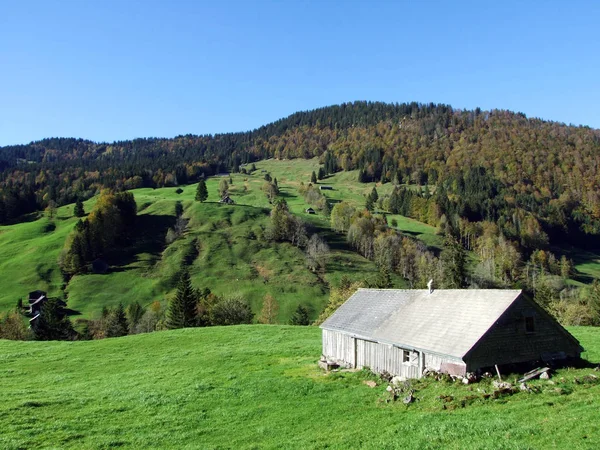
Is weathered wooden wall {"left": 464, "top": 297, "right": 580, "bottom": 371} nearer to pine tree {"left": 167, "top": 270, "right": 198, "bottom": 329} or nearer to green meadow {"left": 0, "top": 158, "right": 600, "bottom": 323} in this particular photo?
pine tree {"left": 167, "top": 270, "right": 198, "bottom": 329}

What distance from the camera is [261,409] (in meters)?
25.0

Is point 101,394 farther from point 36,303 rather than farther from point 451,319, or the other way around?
point 36,303

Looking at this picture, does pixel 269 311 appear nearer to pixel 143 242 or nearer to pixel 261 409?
pixel 143 242

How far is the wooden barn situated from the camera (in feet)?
86.1

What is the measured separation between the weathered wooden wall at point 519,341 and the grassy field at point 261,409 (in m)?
2.54

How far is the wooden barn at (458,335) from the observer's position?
86.1 ft

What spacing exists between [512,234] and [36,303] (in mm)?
180129

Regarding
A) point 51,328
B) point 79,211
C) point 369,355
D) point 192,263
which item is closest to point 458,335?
point 369,355

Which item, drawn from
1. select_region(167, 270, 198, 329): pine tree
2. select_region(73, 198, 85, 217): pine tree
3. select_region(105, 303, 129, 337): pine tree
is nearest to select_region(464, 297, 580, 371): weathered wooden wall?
select_region(167, 270, 198, 329): pine tree

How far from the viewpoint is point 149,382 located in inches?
1303

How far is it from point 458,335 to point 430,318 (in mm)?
3607

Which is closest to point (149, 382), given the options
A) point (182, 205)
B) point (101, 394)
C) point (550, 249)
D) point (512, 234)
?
point (101, 394)

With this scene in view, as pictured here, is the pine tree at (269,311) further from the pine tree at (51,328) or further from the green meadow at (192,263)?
the pine tree at (51,328)

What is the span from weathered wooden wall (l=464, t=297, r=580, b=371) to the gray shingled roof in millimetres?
569
